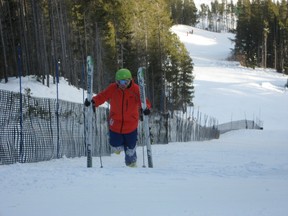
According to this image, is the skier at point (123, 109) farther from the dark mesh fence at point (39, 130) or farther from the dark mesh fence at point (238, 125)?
the dark mesh fence at point (238, 125)

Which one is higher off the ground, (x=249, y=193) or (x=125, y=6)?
(x=125, y=6)

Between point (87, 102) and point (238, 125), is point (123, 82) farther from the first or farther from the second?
point (238, 125)

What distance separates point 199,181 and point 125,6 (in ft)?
108

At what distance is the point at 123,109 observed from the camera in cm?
755

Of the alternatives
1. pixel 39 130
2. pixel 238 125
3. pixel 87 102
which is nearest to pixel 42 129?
pixel 39 130

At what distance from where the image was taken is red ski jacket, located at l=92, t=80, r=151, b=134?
Result: 7.46m

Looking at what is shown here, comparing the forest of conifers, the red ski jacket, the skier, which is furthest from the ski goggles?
the forest of conifers

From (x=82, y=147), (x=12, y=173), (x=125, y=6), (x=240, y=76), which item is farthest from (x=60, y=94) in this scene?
(x=240, y=76)

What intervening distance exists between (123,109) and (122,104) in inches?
3.8

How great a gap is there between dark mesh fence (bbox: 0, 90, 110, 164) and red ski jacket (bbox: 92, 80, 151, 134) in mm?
1138

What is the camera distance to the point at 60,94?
20391 mm

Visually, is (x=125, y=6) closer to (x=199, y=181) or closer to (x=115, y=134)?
(x=115, y=134)

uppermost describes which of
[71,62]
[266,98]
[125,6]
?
[125,6]

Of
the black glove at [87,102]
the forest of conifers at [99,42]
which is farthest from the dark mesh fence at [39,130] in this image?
the forest of conifers at [99,42]
